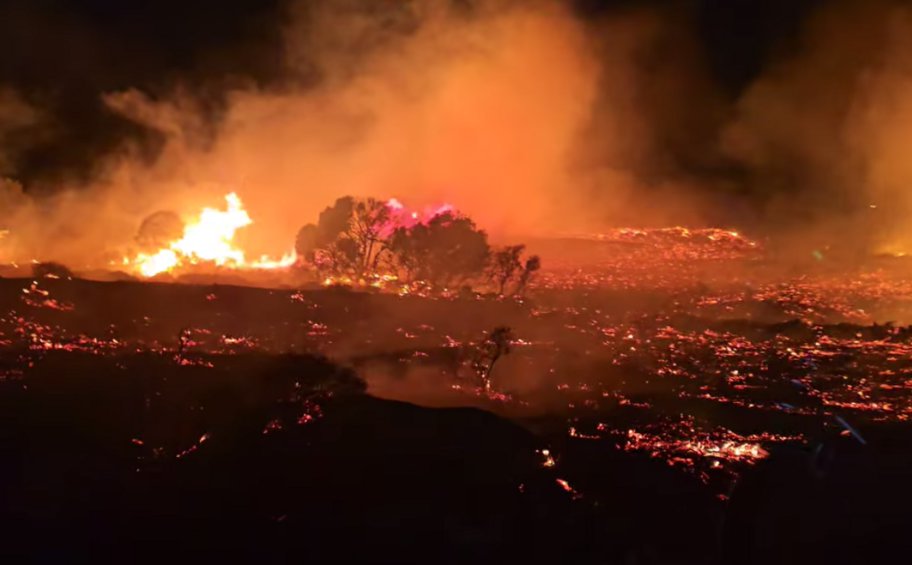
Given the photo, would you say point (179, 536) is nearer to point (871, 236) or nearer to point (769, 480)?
point (769, 480)

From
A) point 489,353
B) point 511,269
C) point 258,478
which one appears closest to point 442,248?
point 511,269

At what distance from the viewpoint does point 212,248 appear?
127 ft

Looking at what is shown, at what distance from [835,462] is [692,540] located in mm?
3877

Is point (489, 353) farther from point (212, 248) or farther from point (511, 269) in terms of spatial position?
Result: point (212, 248)

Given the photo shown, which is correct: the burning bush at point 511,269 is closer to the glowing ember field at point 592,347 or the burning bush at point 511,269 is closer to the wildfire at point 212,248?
the glowing ember field at point 592,347

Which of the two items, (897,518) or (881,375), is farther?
(881,375)

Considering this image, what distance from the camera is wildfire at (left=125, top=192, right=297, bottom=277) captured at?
120ft

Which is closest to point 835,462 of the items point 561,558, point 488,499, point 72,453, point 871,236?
point 561,558

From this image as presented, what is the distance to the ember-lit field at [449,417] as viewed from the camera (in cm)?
1012

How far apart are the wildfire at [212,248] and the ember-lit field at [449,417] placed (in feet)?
49.1

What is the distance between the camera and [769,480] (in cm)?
1103

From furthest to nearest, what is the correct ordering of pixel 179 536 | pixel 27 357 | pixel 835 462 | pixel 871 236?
pixel 871 236 < pixel 27 357 < pixel 835 462 < pixel 179 536

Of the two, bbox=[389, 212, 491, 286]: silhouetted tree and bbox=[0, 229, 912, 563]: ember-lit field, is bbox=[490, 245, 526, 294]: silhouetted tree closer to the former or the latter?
bbox=[389, 212, 491, 286]: silhouetted tree

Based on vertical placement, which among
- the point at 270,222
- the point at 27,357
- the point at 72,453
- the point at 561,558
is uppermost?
the point at 270,222
